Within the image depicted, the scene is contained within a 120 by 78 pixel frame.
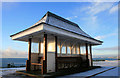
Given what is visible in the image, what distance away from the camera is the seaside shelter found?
9766 millimetres

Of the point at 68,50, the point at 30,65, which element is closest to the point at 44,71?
the point at 30,65

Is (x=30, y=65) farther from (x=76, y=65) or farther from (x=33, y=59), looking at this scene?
(x=76, y=65)

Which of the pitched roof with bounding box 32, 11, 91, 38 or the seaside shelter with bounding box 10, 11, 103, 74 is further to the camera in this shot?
the pitched roof with bounding box 32, 11, 91, 38

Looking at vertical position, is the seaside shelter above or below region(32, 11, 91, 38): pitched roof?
below

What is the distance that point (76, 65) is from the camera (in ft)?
50.1

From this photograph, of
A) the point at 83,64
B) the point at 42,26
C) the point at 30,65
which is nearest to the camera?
the point at 42,26

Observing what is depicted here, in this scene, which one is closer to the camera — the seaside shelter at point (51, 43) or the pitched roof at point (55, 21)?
the seaside shelter at point (51, 43)

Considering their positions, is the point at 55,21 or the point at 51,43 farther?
the point at 51,43

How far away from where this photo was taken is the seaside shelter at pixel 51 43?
977cm

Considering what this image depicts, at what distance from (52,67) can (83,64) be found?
7.13 metres

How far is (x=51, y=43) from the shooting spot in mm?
13117

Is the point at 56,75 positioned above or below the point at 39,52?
below

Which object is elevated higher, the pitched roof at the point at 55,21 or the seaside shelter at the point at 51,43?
the pitched roof at the point at 55,21

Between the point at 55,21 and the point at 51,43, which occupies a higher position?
the point at 55,21
